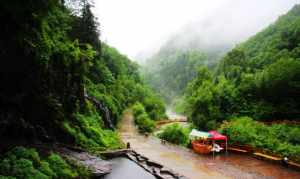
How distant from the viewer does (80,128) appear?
656 inches

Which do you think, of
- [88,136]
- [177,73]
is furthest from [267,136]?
[177,73]

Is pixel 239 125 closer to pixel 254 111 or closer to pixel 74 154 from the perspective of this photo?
pixel 254 111

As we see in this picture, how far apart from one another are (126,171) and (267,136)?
1142 cm

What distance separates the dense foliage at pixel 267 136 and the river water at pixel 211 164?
1469 millimetres

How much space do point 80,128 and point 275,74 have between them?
17.8 metres

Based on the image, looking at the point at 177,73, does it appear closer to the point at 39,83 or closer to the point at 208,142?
the point at 208,142

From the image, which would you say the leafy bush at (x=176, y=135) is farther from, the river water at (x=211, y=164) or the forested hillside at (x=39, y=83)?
the forested hillside at (x=39, y=83)

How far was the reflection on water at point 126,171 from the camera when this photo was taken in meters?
12.7

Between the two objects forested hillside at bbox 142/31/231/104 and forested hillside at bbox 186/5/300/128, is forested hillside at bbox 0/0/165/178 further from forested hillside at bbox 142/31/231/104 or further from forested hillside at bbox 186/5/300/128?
forested hillside at bbox 142/31/231/104

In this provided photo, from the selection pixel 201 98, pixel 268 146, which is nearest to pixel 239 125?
pixel 268 146

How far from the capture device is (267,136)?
18.5 m

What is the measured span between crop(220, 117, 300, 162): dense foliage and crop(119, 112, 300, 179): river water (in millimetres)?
1469

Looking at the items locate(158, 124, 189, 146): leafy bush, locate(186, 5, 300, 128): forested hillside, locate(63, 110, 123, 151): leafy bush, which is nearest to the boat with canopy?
locate(158, 124, 189, 146): leafy bush

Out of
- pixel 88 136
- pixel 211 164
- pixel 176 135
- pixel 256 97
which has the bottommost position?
pixel 211 164
